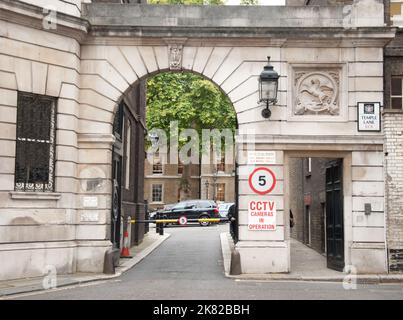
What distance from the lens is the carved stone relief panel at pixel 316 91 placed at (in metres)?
15.9

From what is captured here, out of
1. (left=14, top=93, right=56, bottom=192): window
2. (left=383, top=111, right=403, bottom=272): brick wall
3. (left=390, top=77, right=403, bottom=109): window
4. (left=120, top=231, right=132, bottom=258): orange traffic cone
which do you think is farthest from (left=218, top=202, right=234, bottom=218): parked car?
(left=14, top=93, right=56, bottom=192): window

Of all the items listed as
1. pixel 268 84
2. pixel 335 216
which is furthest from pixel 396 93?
pixel 268 84

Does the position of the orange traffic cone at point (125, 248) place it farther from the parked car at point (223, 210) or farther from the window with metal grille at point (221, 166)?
the window with metal grille at point (221, 166)

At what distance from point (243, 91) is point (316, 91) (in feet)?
6.34

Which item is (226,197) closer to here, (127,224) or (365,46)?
(127,224)

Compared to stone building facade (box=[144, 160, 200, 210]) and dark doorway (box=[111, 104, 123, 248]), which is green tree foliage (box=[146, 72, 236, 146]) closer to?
stone building facade (box=[144, 160, 200, 210])

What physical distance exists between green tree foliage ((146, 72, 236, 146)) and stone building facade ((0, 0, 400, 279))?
2728 cm

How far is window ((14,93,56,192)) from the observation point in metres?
14.3

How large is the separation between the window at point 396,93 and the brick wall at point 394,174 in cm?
108

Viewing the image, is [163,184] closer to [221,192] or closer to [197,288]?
[221,192]

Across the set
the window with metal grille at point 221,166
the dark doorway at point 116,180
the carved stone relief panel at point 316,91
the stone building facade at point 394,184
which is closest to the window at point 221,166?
the window with metal grille at point 221,166

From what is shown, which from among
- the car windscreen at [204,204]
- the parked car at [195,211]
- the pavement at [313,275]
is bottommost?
the pavement at [313,275]

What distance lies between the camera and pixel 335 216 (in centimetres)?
1641

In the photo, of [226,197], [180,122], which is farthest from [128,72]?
[226,197]
